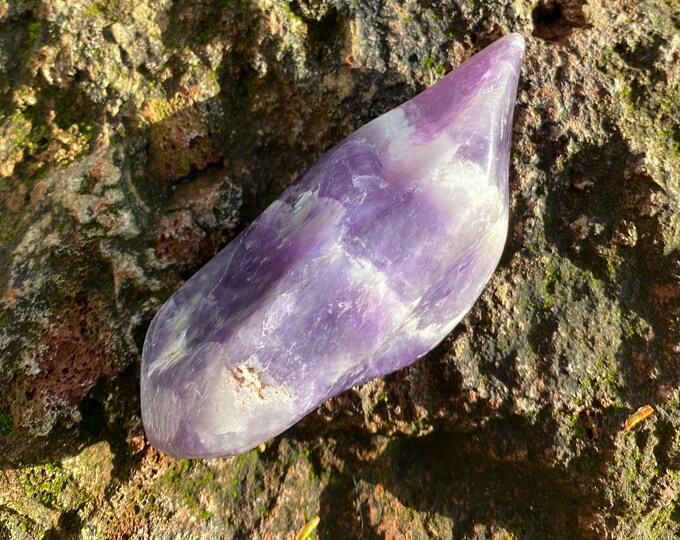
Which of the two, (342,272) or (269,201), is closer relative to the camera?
(342,272)

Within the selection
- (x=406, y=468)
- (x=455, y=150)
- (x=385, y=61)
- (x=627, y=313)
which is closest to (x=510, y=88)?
(x=455, y=150)

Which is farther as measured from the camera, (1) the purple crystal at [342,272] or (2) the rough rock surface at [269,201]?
(2) the rough rock surface at [269,201]

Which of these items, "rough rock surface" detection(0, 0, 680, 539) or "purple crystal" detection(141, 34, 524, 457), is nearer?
"purple crystal" detection(141, 34, 524, 457)
